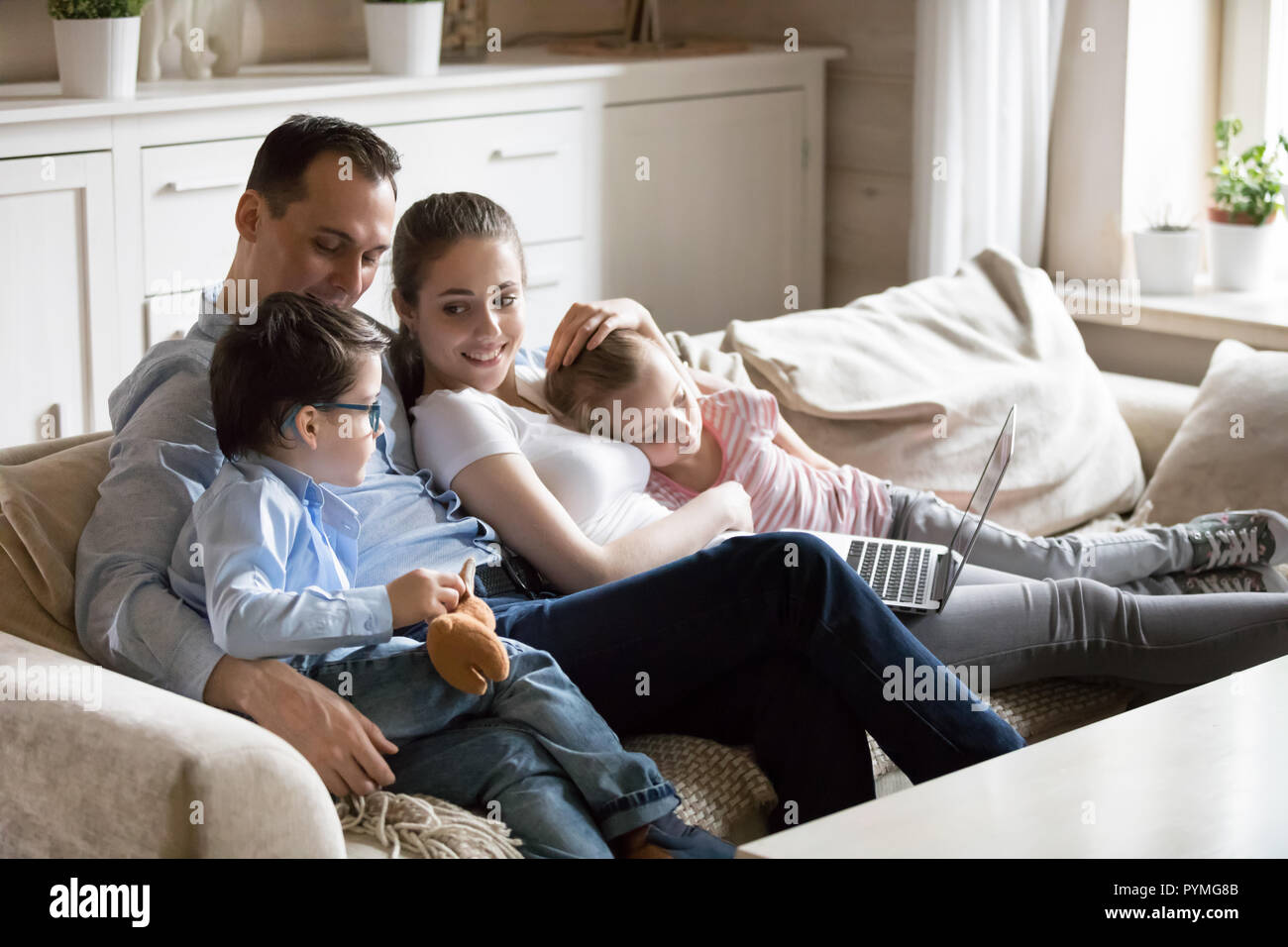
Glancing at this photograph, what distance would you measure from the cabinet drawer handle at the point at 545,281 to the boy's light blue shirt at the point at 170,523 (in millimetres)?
1499

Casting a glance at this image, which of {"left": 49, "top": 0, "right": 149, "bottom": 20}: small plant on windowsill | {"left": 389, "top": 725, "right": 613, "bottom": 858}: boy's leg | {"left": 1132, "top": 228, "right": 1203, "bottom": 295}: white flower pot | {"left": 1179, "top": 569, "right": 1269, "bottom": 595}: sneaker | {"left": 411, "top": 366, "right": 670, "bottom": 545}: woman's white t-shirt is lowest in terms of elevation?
{"left": 389, "top": 725, "right": 613, "bottom": 858}: boy's leg

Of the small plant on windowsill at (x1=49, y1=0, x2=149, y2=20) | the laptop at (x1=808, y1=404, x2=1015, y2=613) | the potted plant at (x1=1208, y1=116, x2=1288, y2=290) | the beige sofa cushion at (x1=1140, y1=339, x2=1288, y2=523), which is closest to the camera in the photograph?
the laptop at (x1=808, y1=404, x2=1015, y2=613)

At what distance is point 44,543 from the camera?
1.67 metres

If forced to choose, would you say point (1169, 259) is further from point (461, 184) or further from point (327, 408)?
point (327, 408)

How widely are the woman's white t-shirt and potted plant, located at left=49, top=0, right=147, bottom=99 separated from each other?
1.14m

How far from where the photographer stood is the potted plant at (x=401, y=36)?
3.10 metres

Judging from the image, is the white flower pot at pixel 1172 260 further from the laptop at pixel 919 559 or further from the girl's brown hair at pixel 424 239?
the girl's brown hair at pixel 424 239

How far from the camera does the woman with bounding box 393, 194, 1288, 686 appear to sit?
6.17 feet

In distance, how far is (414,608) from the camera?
1.48 metres

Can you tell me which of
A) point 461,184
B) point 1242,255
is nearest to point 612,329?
point 461,184

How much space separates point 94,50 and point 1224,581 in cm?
205

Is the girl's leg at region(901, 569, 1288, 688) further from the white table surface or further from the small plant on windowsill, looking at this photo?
the small plant on windowsill
